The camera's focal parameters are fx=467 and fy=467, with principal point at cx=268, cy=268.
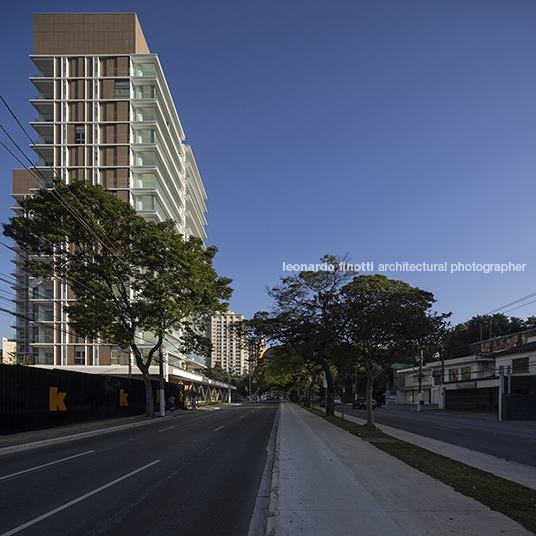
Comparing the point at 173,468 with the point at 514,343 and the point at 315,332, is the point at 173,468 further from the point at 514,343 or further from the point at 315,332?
the point at 514,343

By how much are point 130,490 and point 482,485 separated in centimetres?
615

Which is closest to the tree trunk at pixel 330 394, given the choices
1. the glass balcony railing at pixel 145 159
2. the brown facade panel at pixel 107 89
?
the glass balcony railing at pixel 145 159

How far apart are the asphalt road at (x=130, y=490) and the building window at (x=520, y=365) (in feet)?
131

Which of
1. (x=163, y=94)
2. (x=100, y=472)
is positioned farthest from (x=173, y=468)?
(x=163, y=94)

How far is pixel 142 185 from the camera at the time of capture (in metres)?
59.7

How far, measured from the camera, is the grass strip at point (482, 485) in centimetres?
642

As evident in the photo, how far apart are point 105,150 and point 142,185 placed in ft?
22.5

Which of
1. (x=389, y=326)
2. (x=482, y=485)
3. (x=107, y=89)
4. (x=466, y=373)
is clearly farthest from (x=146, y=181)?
(x=482, y=485)

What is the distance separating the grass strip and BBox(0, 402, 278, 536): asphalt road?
346cm

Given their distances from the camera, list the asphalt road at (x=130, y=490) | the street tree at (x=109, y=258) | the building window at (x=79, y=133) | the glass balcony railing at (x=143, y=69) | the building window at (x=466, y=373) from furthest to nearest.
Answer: the glass balcony railing at (x=143, y=69) → the building window at (x=79, y=133) → the building window at (x=466, y=373) → the street tree at (x=109, y=258) → the asphalt road at (x=130, y=490)

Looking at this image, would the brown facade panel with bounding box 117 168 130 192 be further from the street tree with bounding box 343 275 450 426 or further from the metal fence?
the street tree with bounding box 343 275 450 426

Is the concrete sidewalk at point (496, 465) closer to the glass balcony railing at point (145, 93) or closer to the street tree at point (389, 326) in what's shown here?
the street tree at point (389, 326)

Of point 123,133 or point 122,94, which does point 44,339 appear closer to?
point 123,133

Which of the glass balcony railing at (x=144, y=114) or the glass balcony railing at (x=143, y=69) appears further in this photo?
the glass balcony railing at (x=143, y=69)
